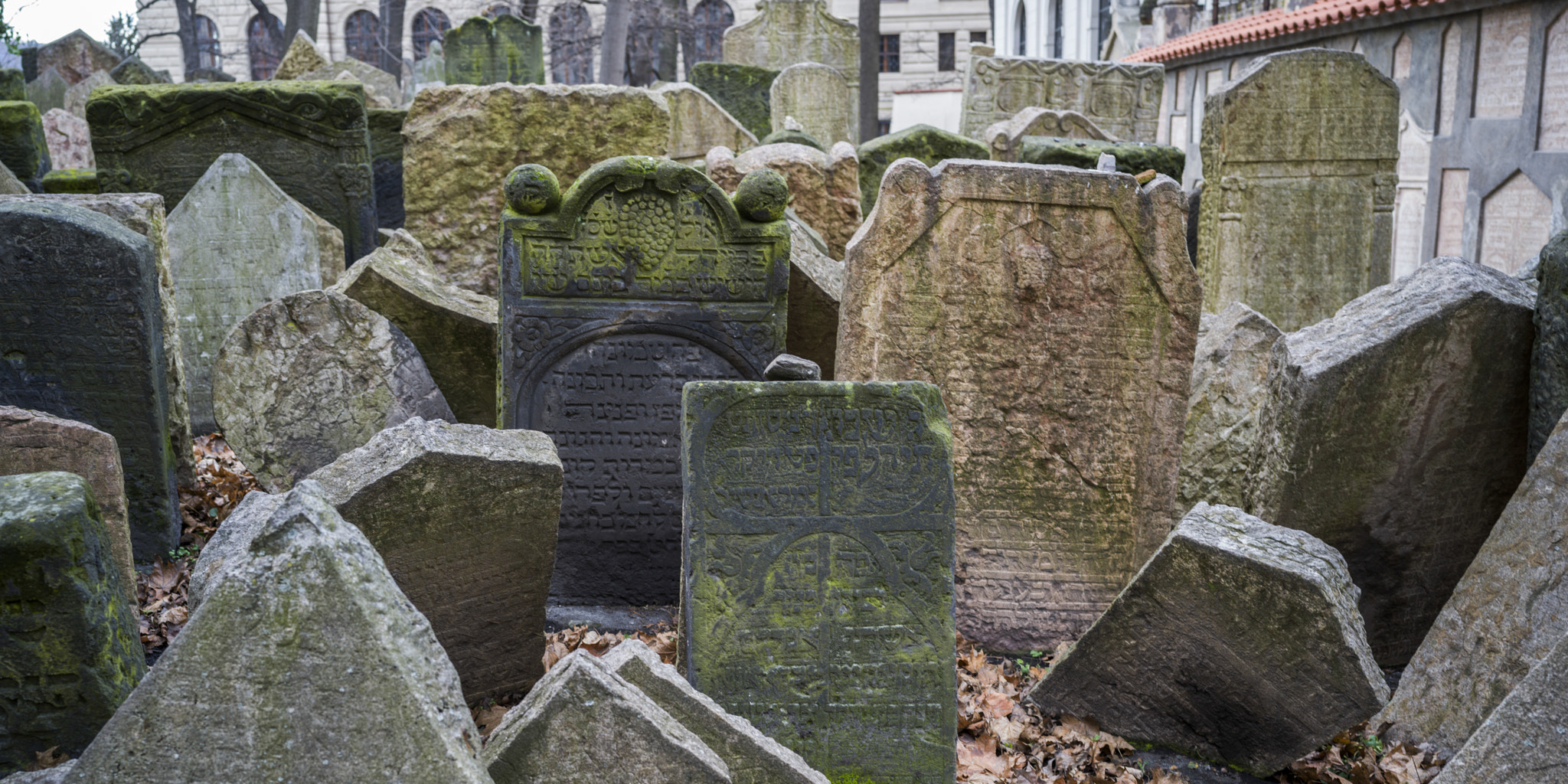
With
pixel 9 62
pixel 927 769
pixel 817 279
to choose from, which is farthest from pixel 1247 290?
pixel 9 62

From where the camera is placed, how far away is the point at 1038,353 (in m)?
4.77

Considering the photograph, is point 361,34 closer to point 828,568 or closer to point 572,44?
point 572,44

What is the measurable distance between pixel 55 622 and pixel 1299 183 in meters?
8.38

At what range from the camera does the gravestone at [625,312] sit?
16.0 ft

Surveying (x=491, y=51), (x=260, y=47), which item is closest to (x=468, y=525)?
(x=491, y=51)

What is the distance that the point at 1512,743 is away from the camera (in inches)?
92.3

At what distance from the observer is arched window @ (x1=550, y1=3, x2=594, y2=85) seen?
2878cm

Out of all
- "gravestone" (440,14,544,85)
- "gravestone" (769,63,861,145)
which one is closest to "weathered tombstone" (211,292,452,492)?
"gravestone" (769,63,861,145)

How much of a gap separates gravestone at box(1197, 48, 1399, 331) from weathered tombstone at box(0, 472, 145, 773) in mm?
7813

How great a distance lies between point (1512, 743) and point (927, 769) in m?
1.61

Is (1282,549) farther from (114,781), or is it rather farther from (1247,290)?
(1247,290)

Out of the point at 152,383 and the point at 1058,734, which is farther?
the point at 152,383

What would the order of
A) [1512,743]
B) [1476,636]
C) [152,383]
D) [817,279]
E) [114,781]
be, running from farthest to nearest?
[817,279] < [152,383] < [1476,636] < [1512,743] < [114,781]

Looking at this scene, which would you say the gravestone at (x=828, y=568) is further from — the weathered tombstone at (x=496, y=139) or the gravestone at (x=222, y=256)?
the weathered tombstone at (x=496, y=139)
